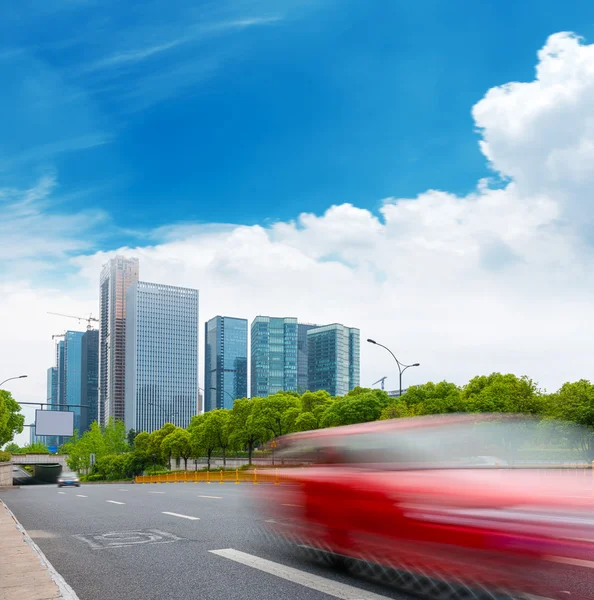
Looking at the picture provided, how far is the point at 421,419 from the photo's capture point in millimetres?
8500

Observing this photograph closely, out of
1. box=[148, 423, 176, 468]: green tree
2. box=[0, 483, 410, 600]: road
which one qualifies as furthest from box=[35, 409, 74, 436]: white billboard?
box=[0, 483, 410, 600]: road

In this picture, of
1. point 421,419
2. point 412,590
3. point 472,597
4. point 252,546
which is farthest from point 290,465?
point 472,597

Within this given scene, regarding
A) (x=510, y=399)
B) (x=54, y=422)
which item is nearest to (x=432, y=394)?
(x=510, y=399)

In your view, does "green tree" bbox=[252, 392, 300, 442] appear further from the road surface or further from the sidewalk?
the sidewalk

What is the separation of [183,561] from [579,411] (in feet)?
139

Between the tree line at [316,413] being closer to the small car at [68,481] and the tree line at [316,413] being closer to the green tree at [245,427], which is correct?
the green tree at [245,427]

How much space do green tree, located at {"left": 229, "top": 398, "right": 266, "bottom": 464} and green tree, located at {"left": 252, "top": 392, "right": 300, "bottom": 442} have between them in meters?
0.50

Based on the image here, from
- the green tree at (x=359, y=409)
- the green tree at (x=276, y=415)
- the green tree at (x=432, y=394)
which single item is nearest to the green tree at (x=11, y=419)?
the green tree at (x=276, y=415)

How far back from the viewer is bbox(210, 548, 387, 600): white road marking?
7074 millimetres

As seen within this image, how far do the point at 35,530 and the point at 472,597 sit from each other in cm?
1054

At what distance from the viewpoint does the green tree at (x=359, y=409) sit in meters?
63.2

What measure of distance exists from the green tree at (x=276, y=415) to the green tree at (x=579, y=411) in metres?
31.6

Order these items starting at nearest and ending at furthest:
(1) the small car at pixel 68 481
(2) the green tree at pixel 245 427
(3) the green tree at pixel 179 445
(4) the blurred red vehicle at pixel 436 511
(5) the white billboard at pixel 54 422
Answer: (4) the blurred red vehicle at pixel 436 511
(1) the small car at pixel 68 481
(5) the white billboard at pixel 54 422
(2) the green tree at pixel 245 427
(3) the green tree at pixel 179 445

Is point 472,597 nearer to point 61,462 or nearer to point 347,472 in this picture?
point 347,472
